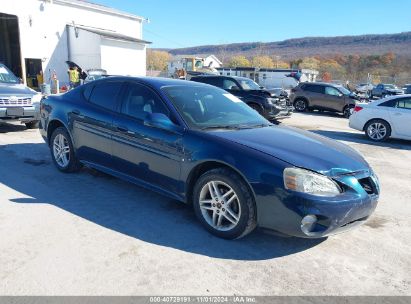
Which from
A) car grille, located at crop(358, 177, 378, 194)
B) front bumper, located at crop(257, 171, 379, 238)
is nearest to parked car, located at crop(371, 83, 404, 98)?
car grille, located at crop(358, 177, 378, 194)

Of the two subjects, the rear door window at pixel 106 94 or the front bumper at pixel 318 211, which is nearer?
the front bumper at pixel 318 211

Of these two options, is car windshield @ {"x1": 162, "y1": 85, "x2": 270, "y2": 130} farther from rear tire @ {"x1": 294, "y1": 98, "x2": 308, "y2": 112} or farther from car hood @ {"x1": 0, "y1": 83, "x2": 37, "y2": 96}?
rear tire @ {"x1": 294, "y1": 98, "x2": 308, "y2": 112}

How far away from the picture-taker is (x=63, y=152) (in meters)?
5.67

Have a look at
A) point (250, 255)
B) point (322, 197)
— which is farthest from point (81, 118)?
point (322, 197)

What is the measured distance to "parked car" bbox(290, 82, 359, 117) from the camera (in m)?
18.1

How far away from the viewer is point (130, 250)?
3.44m

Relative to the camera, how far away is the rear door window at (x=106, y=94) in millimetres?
4871

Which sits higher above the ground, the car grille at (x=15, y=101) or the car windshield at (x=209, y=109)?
the car windshield at (x=209, y=109)

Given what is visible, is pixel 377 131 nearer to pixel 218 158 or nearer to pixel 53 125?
pixel 218 158

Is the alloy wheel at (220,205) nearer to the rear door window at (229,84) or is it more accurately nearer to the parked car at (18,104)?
the parked car at (18,104)

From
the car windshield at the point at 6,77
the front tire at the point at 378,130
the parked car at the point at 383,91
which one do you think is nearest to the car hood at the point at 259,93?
the front tire at the point at 378,130

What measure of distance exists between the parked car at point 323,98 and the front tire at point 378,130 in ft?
24.1

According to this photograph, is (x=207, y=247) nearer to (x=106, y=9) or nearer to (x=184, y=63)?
(x=106, y=9)

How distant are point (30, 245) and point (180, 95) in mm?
2298
